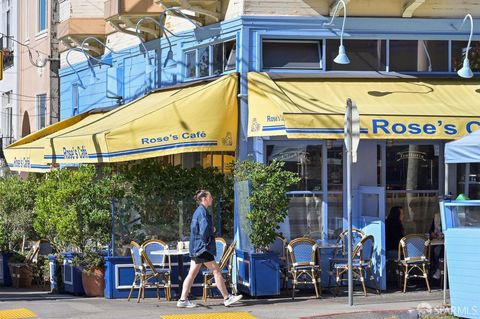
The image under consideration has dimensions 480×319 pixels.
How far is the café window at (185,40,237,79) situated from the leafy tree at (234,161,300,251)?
8.36 ft

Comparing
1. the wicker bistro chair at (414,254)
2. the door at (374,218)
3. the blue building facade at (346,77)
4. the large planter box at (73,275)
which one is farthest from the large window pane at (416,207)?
the large planter box at (73,275)

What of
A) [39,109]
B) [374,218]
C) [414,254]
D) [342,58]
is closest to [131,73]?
[342,58]

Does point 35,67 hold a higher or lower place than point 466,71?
higher

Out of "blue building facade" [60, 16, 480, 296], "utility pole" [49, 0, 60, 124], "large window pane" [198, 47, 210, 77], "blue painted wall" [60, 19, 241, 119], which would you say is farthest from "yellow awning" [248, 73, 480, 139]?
"utility pole" [49, 0, 60, 124]

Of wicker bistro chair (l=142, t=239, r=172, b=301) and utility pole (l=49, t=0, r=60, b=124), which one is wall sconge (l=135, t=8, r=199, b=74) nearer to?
wicker bistro chair (l=142, t=239, r=172, b=301)

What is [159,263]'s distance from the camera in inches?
626

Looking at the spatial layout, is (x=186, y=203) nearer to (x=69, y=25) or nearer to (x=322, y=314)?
(x=322, y=314)

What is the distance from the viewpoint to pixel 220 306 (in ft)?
48.6

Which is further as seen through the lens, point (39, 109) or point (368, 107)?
point (39, 109)

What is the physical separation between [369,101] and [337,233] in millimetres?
2396

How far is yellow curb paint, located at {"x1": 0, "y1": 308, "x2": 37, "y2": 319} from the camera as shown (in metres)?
14.0

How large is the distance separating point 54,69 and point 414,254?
1421 centimetres

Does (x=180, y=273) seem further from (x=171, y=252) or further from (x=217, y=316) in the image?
(x=217, y=316)

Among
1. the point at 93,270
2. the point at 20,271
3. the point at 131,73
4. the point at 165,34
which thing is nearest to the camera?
the point at 93,270
